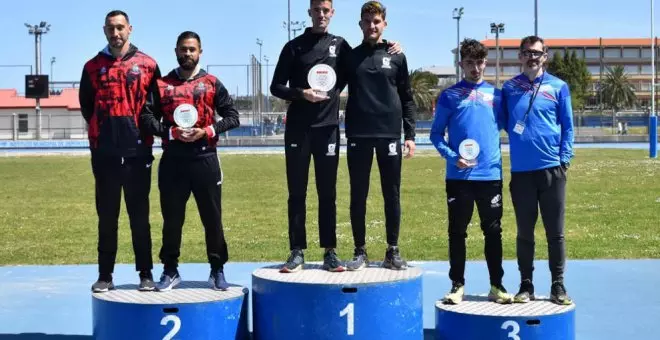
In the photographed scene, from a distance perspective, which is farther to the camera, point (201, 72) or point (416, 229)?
point (416, 229)

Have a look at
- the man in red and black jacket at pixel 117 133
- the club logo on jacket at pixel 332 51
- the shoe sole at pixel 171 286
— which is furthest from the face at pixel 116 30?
the shoe sole at pixel 171 286

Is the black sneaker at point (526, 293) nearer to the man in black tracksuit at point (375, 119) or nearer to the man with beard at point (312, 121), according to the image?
the man in black tracksuit at point (375, 119)

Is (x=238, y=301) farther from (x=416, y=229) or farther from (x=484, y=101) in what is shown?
(x=416, y=229)

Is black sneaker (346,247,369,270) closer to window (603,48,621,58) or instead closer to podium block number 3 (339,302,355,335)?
podium block number 3 (339,302,355,335)

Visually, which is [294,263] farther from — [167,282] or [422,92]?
[422,92]

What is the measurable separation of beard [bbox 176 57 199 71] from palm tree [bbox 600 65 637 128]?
86.4 metres

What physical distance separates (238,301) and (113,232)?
1072 mm

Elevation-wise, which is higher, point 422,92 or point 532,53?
point 422,92

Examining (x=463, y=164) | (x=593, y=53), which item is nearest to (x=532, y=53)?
(x=463, y=164)

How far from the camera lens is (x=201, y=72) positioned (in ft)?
18.2

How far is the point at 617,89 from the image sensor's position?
87500mm

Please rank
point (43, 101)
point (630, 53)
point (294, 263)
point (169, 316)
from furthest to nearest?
point (630, 53)
point (43, 101)
point (294, 263)
point (169, 316)

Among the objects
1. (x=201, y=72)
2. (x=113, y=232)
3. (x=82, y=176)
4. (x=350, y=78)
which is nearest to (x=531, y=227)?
(x=350, y=78)

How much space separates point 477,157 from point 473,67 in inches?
23.7
